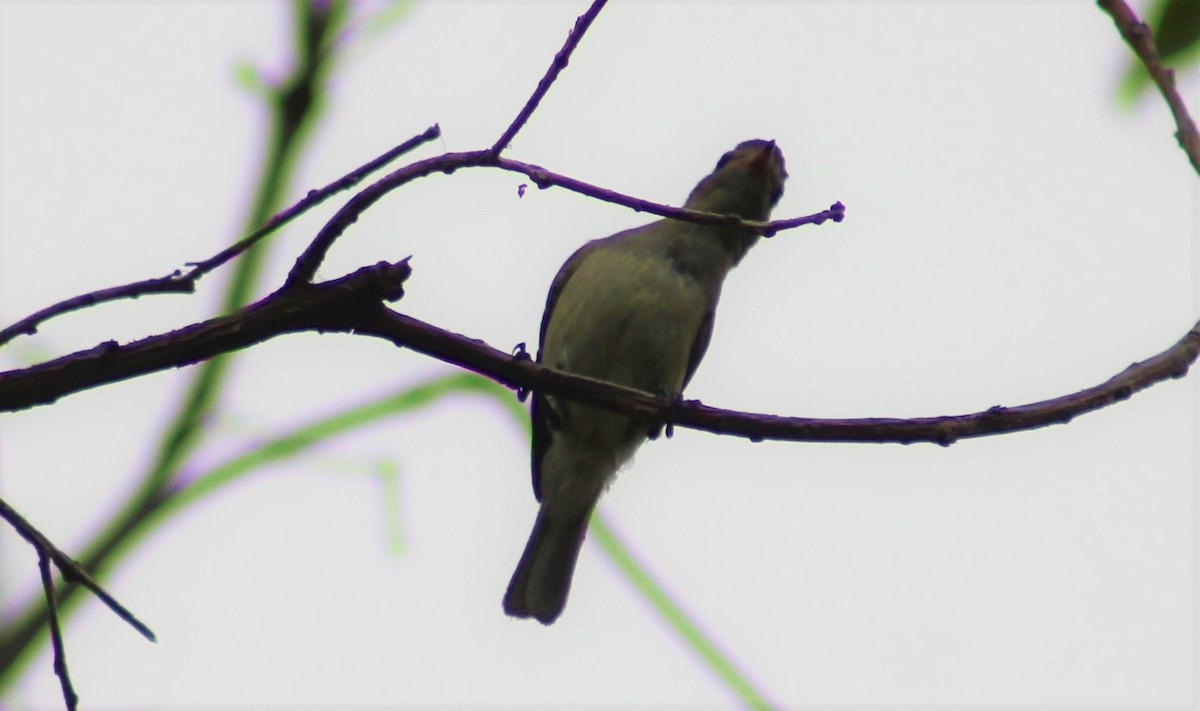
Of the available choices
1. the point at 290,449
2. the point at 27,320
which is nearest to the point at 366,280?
the point at 27,320

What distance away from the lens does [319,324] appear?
252cm

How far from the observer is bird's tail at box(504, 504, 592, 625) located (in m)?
5.96

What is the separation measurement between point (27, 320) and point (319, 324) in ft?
1.75

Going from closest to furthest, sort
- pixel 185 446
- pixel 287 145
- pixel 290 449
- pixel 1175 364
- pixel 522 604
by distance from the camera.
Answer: pixel 1175 364 < pixel 287 145 < pixel 185 446 < pixel 290 449 < pixel 522 604

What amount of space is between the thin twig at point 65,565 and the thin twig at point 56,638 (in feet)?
0.06

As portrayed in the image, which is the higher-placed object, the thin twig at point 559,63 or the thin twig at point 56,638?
the thin twig at point 559,63

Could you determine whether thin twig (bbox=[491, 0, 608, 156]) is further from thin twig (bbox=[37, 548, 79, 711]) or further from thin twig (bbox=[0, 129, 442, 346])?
thin twig (bbox=[37, 548, 79, 711])

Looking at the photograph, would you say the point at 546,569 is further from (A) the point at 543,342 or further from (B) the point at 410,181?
(B) the point at 410,181

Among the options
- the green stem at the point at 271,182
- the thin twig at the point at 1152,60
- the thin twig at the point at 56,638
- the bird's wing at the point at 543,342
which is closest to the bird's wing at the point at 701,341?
the bird's wing at the point at 543,342

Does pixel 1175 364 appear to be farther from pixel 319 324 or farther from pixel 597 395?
pixel 319 324

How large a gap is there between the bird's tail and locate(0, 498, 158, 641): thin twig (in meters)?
3.64

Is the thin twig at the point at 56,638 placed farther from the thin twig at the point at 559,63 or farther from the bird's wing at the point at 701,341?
the bird's wing at the point at 701,341

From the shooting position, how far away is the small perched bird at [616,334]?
543 centimetres

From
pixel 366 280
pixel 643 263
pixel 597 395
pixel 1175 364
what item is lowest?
pixel 1175 364
